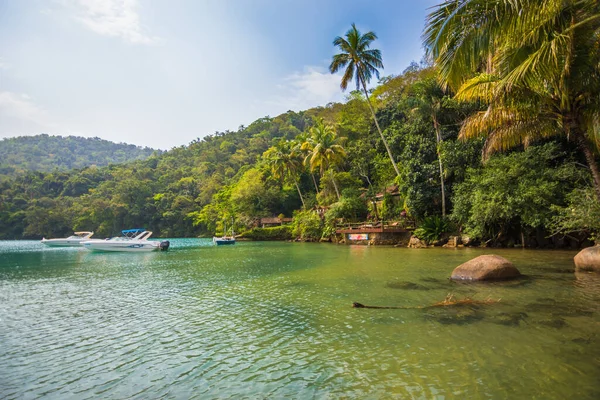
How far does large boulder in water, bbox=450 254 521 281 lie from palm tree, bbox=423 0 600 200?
179 inches

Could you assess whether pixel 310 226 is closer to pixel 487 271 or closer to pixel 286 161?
pixel 286 161

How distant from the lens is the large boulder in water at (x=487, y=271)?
10711mm

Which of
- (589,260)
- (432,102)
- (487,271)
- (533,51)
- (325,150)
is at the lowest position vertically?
(487,271)

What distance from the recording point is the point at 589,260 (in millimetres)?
11508

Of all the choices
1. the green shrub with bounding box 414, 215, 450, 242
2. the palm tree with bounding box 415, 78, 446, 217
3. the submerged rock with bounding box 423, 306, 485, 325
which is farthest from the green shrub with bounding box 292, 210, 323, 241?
the submerged rock with bounding box 423, 306, 485, 325

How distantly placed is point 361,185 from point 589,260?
98.7ft

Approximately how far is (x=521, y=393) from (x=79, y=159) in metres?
231

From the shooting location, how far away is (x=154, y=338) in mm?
6445

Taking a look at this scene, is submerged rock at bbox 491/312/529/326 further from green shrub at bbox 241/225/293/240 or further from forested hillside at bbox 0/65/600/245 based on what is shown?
green shrub at bbox 241/225/293/240

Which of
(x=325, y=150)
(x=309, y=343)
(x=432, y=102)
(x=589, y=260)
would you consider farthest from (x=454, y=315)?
(x=325, y=150)

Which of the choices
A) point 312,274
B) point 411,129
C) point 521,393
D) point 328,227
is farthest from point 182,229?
point 521,393

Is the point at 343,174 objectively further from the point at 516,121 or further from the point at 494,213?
the point at 516,121

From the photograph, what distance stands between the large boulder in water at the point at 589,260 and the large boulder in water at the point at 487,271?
2692 mm

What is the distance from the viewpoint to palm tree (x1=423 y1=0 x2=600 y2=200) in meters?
5.70
